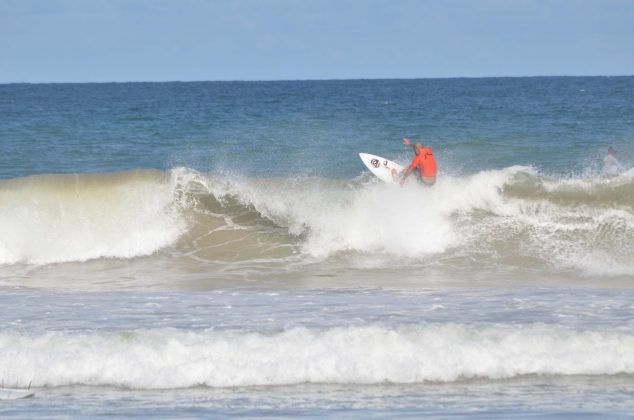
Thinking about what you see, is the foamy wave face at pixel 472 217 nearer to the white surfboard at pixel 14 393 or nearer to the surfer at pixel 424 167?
the surfer at pixel 424 167

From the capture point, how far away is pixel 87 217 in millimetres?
17000

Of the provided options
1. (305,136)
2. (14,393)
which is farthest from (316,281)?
(305,136)

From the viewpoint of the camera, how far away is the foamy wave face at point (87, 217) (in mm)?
15664

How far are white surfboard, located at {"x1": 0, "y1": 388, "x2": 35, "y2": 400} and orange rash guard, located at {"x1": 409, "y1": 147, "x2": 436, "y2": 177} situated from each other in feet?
31.4

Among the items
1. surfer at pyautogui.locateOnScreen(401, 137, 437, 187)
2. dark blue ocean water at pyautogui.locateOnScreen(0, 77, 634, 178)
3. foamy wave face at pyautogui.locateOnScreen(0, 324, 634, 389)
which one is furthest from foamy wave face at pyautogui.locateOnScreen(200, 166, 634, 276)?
foamy wave face at pyautogui.locateOnScreen(0, 324, 634, 389)

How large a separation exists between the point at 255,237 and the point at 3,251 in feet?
12.9

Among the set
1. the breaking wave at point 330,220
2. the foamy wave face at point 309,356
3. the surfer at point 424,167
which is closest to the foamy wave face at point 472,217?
the breaking wave at point 330,220

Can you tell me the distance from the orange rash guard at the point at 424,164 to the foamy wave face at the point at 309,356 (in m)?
7.57

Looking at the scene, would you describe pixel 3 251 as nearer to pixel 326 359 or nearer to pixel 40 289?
pixel 40 289

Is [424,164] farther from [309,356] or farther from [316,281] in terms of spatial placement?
[309,356]

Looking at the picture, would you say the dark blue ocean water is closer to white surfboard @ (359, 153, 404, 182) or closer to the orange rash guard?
white surfboard @ (359, 153, 404, 182)

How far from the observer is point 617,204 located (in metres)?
16.8

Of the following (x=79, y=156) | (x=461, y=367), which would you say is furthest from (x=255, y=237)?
(x=79, y=156)

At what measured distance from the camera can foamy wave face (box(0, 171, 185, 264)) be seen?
1566 cm
